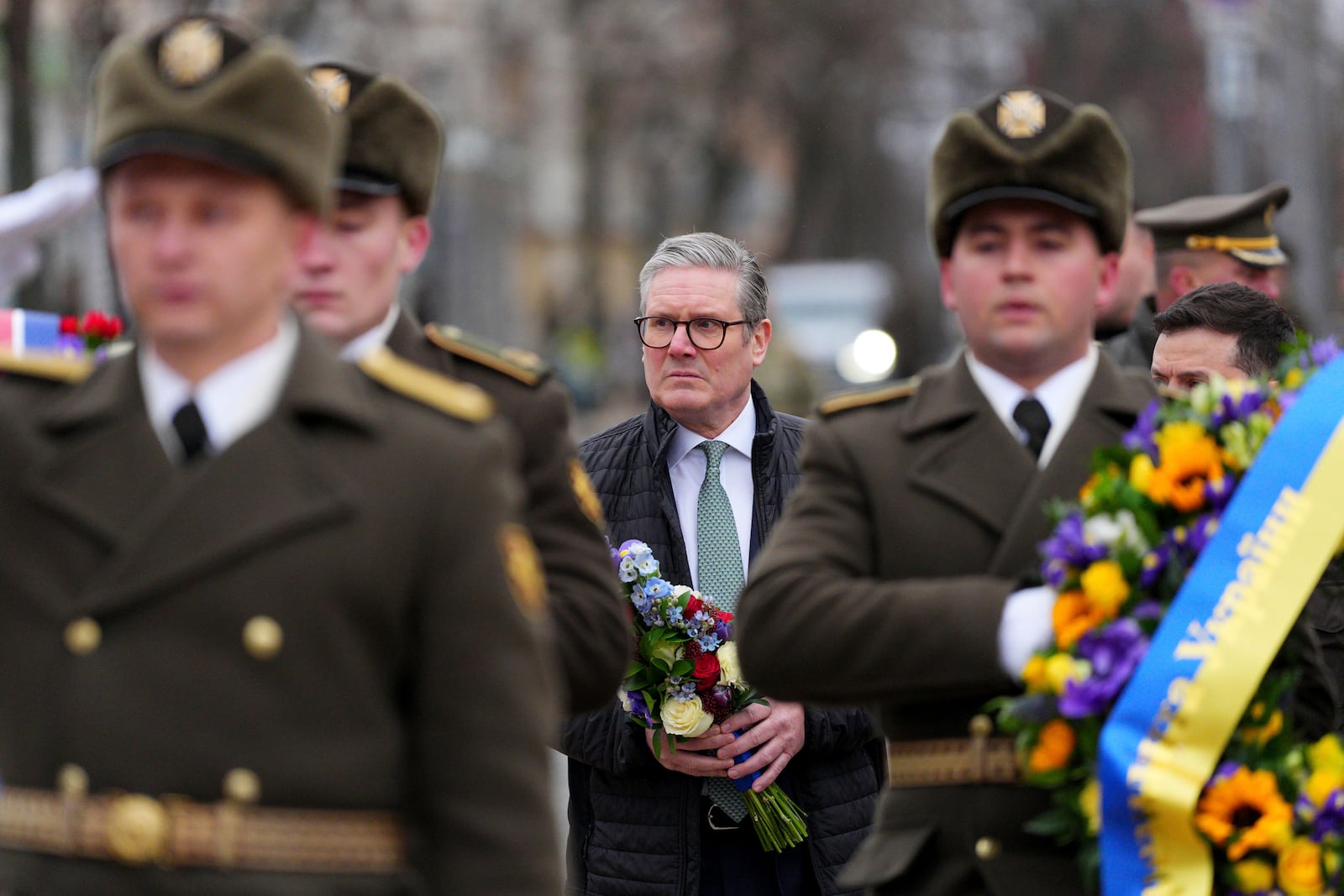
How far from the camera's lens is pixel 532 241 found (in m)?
73.2

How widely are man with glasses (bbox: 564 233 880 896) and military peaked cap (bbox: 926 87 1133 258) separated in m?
1.86

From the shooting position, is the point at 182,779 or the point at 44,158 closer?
the point at 182,779

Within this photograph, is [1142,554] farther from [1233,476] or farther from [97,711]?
[97,711]

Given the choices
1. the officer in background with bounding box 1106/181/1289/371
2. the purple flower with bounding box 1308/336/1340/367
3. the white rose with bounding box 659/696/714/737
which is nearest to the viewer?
the purple flower with bounding box 1308/336/1340/367

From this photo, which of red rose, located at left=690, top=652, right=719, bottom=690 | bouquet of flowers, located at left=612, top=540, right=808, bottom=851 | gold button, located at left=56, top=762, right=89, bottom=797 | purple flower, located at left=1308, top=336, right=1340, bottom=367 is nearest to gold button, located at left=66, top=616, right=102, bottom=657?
gold button, located at left=56, top=762, right=89, bottom=797

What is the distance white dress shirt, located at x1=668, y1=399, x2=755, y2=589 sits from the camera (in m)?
6.04

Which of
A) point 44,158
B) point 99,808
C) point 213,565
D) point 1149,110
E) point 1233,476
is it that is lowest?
point 99,808

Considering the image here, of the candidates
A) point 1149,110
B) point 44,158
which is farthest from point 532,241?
point 44,158

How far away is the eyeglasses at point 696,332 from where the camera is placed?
20.3ft

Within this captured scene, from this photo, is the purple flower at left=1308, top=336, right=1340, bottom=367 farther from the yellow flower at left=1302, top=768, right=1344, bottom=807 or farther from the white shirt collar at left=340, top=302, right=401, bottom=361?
the white shirt collar at left=340, top=302, right=401, bottom=361

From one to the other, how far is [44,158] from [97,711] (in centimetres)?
2933

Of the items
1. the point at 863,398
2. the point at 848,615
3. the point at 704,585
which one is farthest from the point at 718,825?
the point at 848,615

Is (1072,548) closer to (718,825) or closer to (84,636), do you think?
(84,636)

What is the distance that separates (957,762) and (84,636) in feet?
5.25
